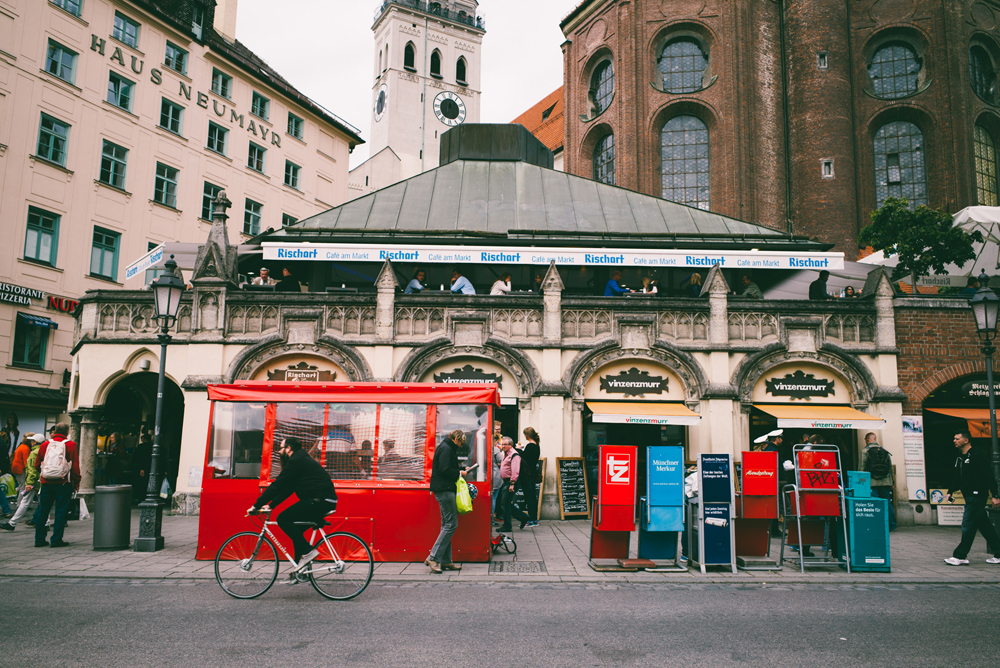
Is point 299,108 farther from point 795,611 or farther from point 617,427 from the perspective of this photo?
point 795,611

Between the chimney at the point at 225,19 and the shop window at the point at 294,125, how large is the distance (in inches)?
198

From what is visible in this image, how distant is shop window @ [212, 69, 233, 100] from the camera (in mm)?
35375

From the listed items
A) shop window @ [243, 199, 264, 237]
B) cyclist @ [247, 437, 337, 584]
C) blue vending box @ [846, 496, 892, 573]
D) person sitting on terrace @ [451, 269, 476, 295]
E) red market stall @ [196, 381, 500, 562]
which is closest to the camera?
cyclist @ [247, 437, 337, 584]

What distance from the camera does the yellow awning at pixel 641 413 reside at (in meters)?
16.5

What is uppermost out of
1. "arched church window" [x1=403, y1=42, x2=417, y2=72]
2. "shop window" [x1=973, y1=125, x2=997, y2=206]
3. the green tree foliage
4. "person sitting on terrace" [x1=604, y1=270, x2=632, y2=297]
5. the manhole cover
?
"arched church window" [x1=403, y1=42, x2=417, y2=72]

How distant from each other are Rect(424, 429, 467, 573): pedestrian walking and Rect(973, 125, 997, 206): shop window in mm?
34596

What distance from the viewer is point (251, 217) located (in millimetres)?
36750

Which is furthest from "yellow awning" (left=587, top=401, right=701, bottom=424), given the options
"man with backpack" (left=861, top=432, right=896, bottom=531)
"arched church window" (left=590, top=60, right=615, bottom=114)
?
"arched church window" (left=590, top=60, right=615, bottom=114)

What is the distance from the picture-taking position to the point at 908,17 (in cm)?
3434

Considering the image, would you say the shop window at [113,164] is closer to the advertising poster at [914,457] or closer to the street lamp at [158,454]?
the street lamp at [158,454]

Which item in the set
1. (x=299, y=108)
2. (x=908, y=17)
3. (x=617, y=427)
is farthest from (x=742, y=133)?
(x=299, y=108)

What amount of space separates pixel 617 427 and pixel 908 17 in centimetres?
2956

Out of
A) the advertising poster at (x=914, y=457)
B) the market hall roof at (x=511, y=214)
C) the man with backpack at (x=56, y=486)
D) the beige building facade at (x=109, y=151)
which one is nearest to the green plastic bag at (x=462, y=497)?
the man with backpack at (x=56, y=486)

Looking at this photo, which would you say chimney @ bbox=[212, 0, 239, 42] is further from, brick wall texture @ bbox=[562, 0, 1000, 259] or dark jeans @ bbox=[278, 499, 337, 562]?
dark jeans @ bbox=[278, 499, 337, 562]
